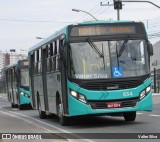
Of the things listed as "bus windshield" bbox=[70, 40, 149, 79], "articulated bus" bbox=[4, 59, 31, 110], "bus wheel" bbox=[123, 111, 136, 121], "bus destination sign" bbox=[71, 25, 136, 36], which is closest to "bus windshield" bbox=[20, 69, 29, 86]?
"articulated bus" bbox=[4, 59, 31, 110]

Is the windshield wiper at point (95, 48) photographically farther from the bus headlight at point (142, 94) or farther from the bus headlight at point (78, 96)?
the bus headlight at point (142, 94)

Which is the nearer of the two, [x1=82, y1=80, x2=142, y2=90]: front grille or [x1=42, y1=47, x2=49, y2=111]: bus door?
[x1=82, y1=80, x2=142, y2=90]: front grille

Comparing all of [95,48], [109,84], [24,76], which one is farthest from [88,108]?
[24,76]

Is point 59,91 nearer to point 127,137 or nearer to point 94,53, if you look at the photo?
point 94,53

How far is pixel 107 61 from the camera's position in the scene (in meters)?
15.6

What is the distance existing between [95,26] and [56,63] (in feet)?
6.86

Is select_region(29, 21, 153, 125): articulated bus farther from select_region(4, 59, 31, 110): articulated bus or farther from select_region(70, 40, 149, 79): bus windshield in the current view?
select_region(4, 59, 31, 110): articulated bus

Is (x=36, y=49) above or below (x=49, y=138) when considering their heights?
above

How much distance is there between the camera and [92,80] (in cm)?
1545

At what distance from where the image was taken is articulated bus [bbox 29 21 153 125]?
50.7 ft

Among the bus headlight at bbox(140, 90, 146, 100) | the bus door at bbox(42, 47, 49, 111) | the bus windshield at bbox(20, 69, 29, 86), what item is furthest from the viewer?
the bus windshield at bbox(20, 69, 29, 86)

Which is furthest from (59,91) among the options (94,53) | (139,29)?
(139,29)

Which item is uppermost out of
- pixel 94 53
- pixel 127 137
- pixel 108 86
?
pixel 94 53

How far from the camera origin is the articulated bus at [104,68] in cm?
1545
